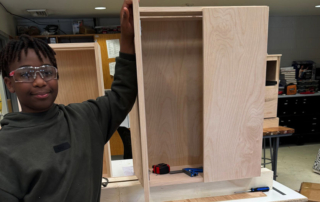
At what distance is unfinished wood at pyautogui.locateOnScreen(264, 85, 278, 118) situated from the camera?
115 inches

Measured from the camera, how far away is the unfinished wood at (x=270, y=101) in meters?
2.91

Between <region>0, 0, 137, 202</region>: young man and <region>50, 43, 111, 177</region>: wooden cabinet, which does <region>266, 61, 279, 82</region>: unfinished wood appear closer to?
<region>50, 43, 111, 177</region>: wooden cabinet

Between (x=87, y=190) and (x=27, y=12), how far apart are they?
12.1 feet

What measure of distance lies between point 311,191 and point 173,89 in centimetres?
206

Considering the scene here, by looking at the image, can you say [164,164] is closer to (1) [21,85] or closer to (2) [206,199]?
(2) [206,199]

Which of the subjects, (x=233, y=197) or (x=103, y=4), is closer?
(x=233, y=197)

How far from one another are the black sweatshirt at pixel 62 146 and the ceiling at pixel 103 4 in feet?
8.67

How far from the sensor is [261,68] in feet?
3.75

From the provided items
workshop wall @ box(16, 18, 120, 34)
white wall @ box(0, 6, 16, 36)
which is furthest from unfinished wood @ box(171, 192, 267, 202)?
workshop wall @ box(16, 18, 120, 34)

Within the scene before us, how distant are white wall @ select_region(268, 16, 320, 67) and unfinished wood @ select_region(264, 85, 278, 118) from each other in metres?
2.06

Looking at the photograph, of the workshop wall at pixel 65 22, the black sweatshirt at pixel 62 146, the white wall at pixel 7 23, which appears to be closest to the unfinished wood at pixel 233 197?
the black sweatshirt at pixel 62 146

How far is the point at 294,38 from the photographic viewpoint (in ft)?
15.4

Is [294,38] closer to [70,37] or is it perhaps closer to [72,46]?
[70,37]

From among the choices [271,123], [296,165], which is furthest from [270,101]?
[296,165]
